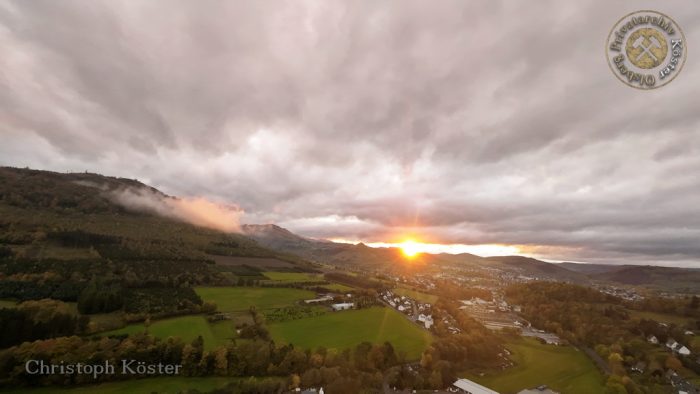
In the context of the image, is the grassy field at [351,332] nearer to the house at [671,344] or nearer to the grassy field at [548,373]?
the grassy field at [548,373]

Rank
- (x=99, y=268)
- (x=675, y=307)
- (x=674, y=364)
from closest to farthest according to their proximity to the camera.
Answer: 1. (x=674, y=364)
2. (x=99, y=268)
3. (x=675, y=307)

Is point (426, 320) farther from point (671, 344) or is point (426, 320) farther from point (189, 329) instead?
point (189, 329)

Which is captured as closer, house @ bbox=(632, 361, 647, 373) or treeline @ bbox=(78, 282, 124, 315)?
house @ bbox=(632, 361, 647, 373)

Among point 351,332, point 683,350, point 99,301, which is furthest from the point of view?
point 351,332

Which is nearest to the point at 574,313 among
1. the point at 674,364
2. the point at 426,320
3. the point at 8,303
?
the point at 674,364

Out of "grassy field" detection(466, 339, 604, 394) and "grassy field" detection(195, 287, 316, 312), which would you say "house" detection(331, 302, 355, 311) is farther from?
"grassy field" detection(466, 339, 604, 394)

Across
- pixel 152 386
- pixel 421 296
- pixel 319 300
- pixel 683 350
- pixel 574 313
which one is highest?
pixel 319 300

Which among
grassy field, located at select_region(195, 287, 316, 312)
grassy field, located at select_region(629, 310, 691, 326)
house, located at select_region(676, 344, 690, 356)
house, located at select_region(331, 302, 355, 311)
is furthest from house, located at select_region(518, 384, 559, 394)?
grassy field, located at select_region(629, 310, 691, 326)
